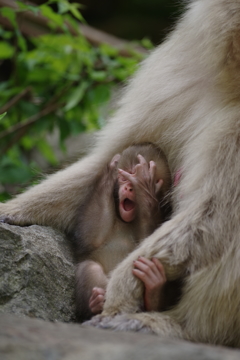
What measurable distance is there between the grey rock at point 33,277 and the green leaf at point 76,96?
234cm

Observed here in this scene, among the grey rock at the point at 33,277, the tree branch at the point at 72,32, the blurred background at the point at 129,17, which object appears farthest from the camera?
the blurred background at the point at 129,17

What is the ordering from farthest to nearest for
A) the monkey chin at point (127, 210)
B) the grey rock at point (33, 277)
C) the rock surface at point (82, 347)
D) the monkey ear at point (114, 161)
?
the monkey ear at point (114, 161), the monkey chin at point (127, 210), the grey rock at point (33, 277), the rock surface at point (82, 347)

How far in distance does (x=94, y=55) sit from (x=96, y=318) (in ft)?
11.4

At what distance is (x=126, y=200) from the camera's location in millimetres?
3256

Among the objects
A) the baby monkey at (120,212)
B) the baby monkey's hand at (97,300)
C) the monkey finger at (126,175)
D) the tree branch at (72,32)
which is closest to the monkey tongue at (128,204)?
the baby monkey at (120,212)

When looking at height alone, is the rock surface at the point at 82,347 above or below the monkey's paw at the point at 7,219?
below

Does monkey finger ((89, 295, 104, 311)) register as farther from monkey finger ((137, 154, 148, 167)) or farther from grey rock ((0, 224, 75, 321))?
monkey finger ((137, 154, 148, 167))

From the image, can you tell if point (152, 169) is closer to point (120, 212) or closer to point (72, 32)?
point (120, 212)

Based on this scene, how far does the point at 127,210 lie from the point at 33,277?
742mm

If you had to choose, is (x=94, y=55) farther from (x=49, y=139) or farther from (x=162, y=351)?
(x=162, y=351)

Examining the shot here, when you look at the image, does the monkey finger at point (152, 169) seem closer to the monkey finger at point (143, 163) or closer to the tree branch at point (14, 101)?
the monkey finger at point (143, 163)

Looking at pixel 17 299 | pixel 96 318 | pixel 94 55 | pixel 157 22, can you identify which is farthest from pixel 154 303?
pixel 157 22

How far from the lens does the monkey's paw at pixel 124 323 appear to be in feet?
8.17

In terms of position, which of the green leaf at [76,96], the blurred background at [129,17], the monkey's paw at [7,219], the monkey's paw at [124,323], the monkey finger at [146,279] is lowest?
the monkey's paw at [124,323]
